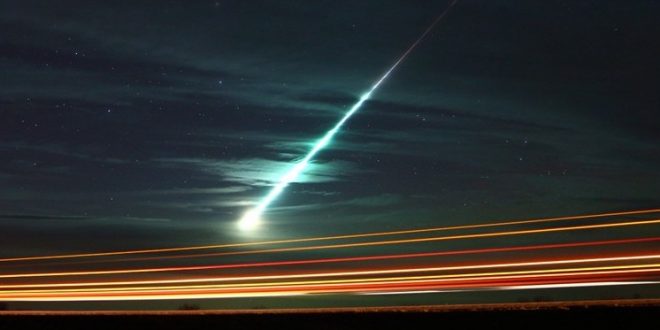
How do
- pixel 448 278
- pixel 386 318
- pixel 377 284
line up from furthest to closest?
1. pixel 448 278
2. pixel 377 284
3. pixel 386 318

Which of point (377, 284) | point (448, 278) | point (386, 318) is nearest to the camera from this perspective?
point (386, 318)

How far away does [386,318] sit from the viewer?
6.20m

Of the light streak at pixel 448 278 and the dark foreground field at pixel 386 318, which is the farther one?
the light streak at pixel 448 278

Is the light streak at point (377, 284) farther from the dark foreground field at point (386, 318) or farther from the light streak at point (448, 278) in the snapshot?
the dark foreground field at point (386, 318)

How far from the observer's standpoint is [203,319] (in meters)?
6.75

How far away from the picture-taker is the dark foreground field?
18.5ft

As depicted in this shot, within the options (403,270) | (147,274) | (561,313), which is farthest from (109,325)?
(147,274)

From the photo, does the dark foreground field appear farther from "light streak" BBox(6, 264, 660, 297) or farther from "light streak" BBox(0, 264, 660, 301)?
"light streak" BBox(6, 264, 660, 297)

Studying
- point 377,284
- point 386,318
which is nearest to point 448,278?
point 377,284

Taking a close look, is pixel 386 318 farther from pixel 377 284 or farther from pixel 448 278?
pixel 448 278

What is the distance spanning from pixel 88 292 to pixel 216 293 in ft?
9.38

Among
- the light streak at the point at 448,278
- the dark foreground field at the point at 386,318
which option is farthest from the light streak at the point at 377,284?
the dark foreground field at the point at 386,318

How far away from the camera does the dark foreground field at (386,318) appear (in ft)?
18.5

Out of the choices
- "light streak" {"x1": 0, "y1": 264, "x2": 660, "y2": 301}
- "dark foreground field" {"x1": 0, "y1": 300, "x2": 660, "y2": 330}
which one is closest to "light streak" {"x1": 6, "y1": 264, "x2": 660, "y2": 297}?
"light streak" {"x1": 0, "y1": 264, "x2": 660, "y2": 301}
